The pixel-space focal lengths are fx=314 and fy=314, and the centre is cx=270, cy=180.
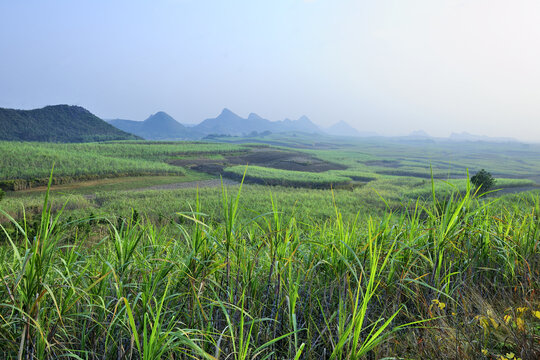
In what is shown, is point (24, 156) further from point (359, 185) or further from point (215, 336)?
point (215, 336)

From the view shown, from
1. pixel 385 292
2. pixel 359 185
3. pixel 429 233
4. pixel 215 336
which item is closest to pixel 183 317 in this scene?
pixel 215 336

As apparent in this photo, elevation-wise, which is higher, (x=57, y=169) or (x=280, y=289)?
(x=280, y=289)

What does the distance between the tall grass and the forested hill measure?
136493mm

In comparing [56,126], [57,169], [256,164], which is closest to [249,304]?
[57,169]

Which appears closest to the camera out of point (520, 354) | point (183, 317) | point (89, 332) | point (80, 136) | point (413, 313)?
point (520, 354)

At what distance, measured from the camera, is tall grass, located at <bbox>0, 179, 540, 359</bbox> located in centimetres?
208

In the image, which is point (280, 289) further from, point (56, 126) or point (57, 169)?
point (56, 126)

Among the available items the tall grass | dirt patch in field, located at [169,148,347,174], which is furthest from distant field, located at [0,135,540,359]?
dirt patch in field, located at [169,148,347,174]

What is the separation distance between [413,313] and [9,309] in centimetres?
370

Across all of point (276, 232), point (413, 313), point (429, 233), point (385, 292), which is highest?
Answer: point (276, 232)

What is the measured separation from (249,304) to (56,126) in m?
153

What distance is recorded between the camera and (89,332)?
2.62m

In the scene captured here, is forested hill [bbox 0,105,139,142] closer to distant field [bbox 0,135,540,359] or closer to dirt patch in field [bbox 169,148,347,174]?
dirt patch in field [bbox 169,148,347,174]

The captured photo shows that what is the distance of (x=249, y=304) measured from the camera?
296 centimetres
